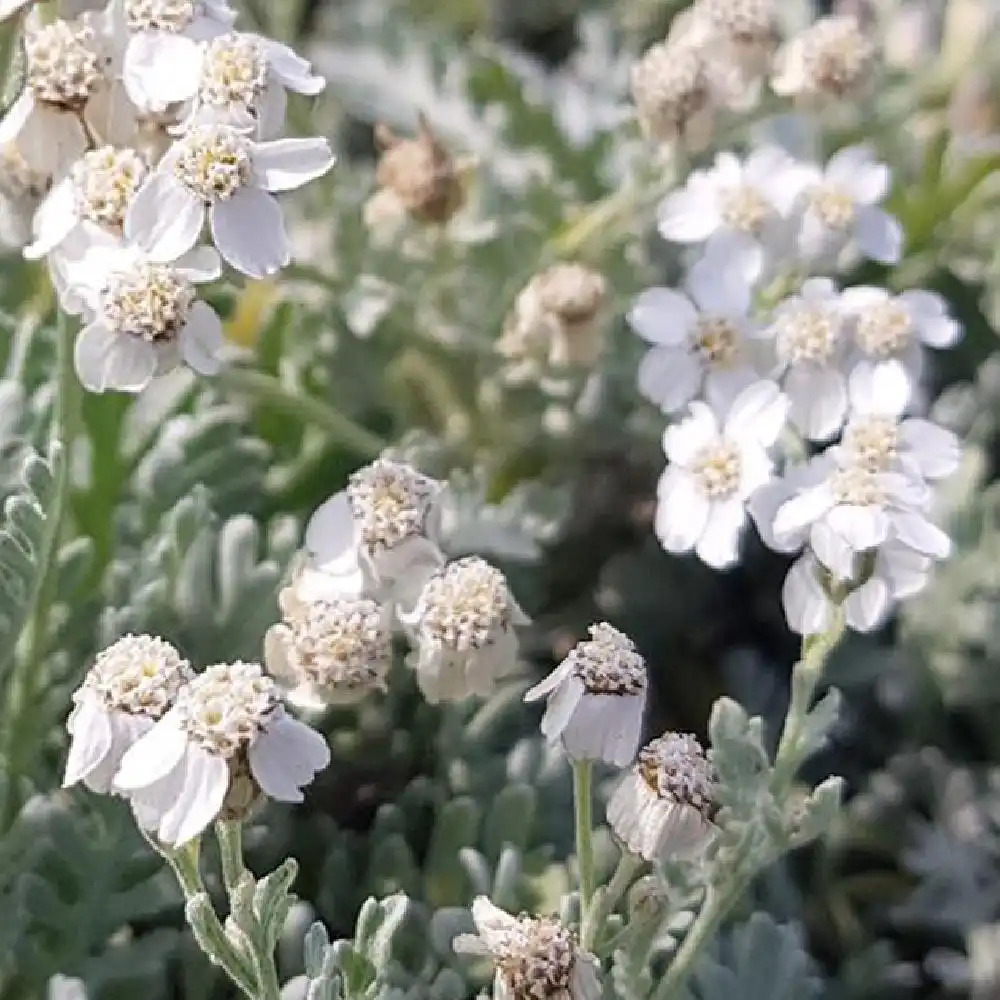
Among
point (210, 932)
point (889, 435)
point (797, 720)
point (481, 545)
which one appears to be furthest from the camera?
point (481, 545)

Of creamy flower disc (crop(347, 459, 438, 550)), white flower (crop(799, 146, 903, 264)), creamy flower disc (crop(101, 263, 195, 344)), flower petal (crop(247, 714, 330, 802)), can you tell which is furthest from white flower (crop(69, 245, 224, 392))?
white flower (crop(799, 146, 903, 264))

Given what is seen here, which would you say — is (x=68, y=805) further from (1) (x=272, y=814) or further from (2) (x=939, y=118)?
(2) (x=939, y=118)

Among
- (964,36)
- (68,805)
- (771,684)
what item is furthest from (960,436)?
(68,805)

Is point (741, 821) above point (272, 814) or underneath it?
above

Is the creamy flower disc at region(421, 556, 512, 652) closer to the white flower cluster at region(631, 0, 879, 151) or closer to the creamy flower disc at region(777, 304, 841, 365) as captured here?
the creamy flower disc at region(777, 304, 841, 365)

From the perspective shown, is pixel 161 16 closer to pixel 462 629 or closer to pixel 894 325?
pixel 462 629

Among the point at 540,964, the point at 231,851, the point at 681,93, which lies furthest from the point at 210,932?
the point at 681,93

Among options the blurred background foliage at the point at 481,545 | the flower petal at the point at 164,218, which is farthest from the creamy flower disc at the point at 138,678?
the flower petal at the point at 164,218
